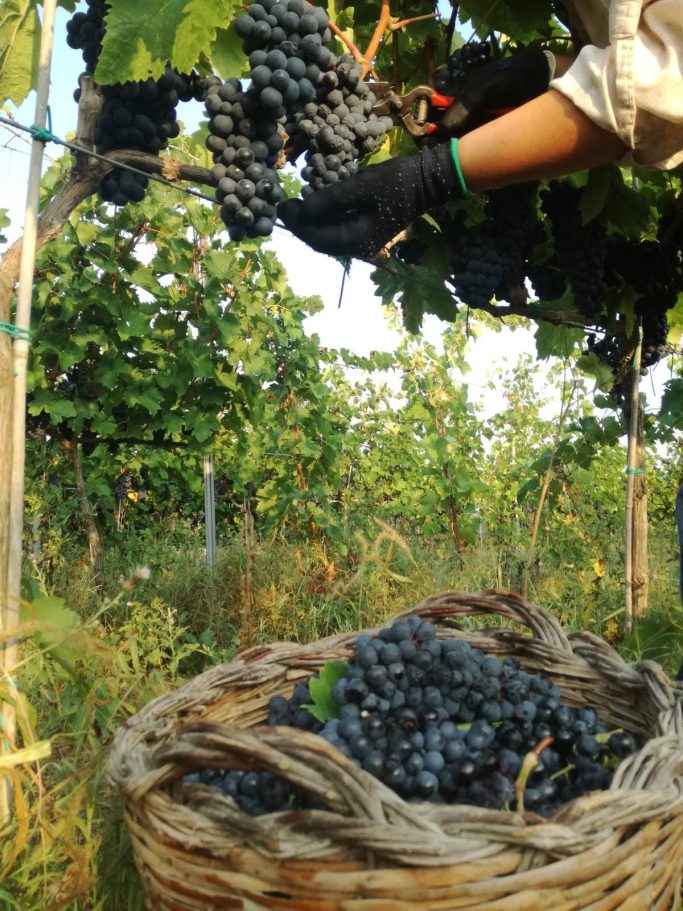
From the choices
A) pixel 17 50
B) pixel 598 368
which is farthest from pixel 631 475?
pixel 17 50

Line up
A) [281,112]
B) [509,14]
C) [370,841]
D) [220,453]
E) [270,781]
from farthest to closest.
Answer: [220,453]
[509,14]
[281,112]
[270,781]
[370,841]

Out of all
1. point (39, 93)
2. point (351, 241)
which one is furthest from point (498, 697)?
point (39, 93)

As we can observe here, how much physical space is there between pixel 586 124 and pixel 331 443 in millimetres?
3530

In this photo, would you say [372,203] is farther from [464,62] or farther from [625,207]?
[625,207]

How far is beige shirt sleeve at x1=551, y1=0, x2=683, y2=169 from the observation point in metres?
1.42

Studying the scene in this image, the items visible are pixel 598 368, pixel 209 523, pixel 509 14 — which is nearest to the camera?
pixel 509 14

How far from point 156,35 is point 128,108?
1.16ft

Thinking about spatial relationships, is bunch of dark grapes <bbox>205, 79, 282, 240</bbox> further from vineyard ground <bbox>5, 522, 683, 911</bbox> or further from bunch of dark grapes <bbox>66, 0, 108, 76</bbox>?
vineyard ground <bbox>5, 522, 683, 911</bbox>

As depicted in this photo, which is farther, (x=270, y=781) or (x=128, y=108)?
(x=128, y=108)

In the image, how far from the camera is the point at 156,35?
157 cm

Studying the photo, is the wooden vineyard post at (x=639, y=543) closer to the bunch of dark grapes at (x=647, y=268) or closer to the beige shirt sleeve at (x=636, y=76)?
the bunch of dark grapes at (x=647, y=268)

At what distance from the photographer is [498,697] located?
1368 millimetres

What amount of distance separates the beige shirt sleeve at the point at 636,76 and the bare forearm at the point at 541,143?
4 cm

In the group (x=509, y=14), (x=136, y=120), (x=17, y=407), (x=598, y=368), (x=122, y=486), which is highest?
(x=509, y=14)
